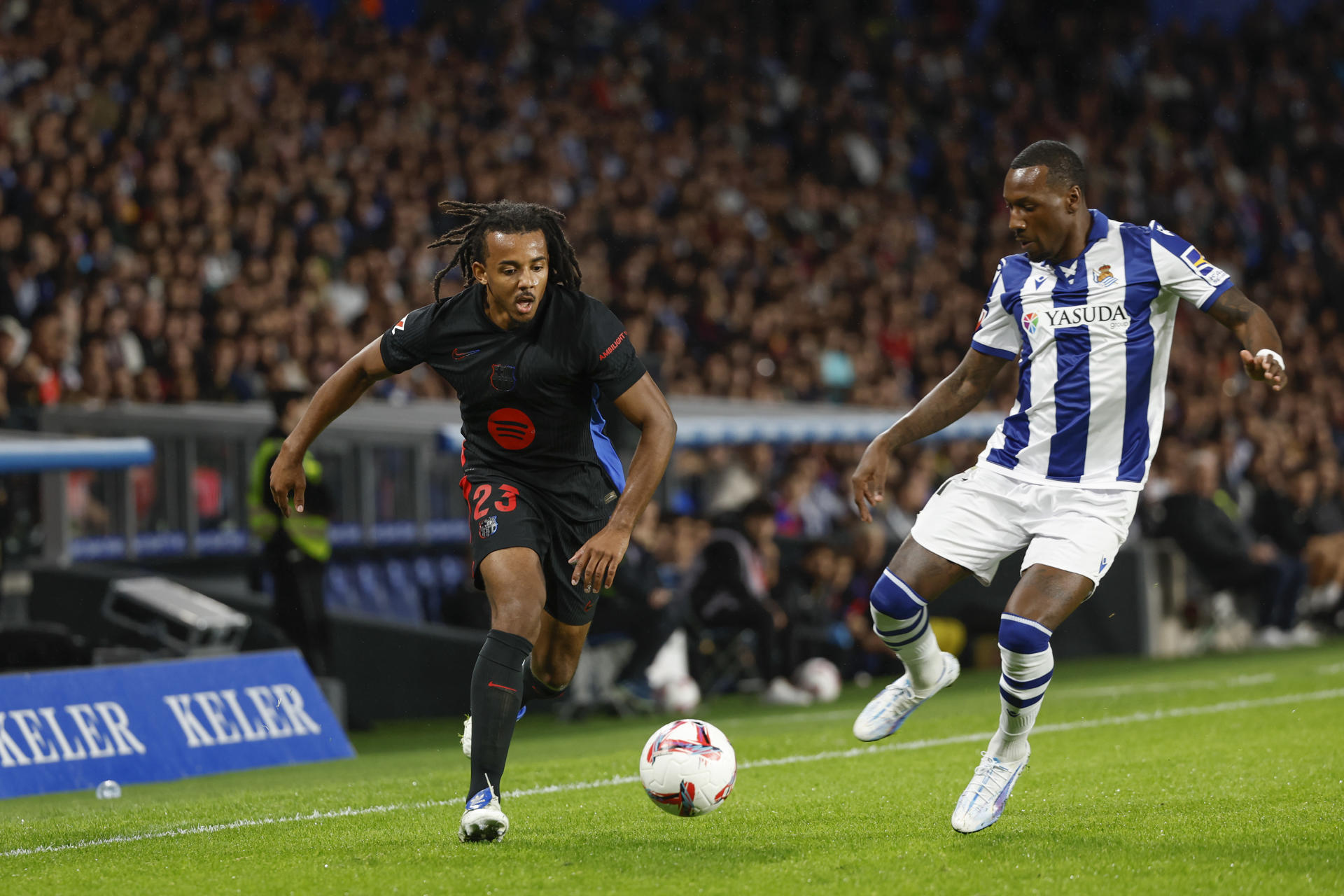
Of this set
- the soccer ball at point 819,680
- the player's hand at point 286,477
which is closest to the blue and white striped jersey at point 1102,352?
the player's hand at point 286,477

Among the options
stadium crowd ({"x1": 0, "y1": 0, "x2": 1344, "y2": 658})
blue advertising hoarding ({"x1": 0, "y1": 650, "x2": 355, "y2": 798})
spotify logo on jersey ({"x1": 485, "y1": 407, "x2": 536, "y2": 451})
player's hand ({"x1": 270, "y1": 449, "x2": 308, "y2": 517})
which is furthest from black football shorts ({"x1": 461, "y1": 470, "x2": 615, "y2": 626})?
stadium crowd ({"x1": 0, "y1": 0, "x2": 1344, "y2": 658})

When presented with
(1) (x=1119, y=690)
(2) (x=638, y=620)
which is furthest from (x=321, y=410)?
(1) (x=1119, y=690)

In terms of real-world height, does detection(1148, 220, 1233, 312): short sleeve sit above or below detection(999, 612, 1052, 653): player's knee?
above

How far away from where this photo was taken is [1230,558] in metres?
15.3

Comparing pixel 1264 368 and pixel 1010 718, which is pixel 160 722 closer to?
pixel 1010 718

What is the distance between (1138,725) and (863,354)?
10.8 m

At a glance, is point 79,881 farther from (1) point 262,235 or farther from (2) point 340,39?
(2) point 340,39

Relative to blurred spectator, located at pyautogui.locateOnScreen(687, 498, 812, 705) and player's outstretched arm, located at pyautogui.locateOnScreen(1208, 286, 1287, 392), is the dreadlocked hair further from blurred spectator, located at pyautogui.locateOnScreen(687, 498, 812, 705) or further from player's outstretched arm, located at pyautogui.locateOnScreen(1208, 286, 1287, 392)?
blurred spectator, located at pyautogui.locateOnScreen(687, 498, 812, 705)

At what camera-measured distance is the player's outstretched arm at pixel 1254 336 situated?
512 centimetres

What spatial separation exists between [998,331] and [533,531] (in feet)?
5.95

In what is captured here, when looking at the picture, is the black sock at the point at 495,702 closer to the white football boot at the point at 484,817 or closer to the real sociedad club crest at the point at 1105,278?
the white football boot at the point at 484,817

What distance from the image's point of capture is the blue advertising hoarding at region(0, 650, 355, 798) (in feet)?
25.9

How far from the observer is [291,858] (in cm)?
524

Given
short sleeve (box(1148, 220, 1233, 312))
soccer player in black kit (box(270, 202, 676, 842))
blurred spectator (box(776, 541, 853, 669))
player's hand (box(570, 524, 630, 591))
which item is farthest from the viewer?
blurred spectator (box(776, 541, 853, 669))
